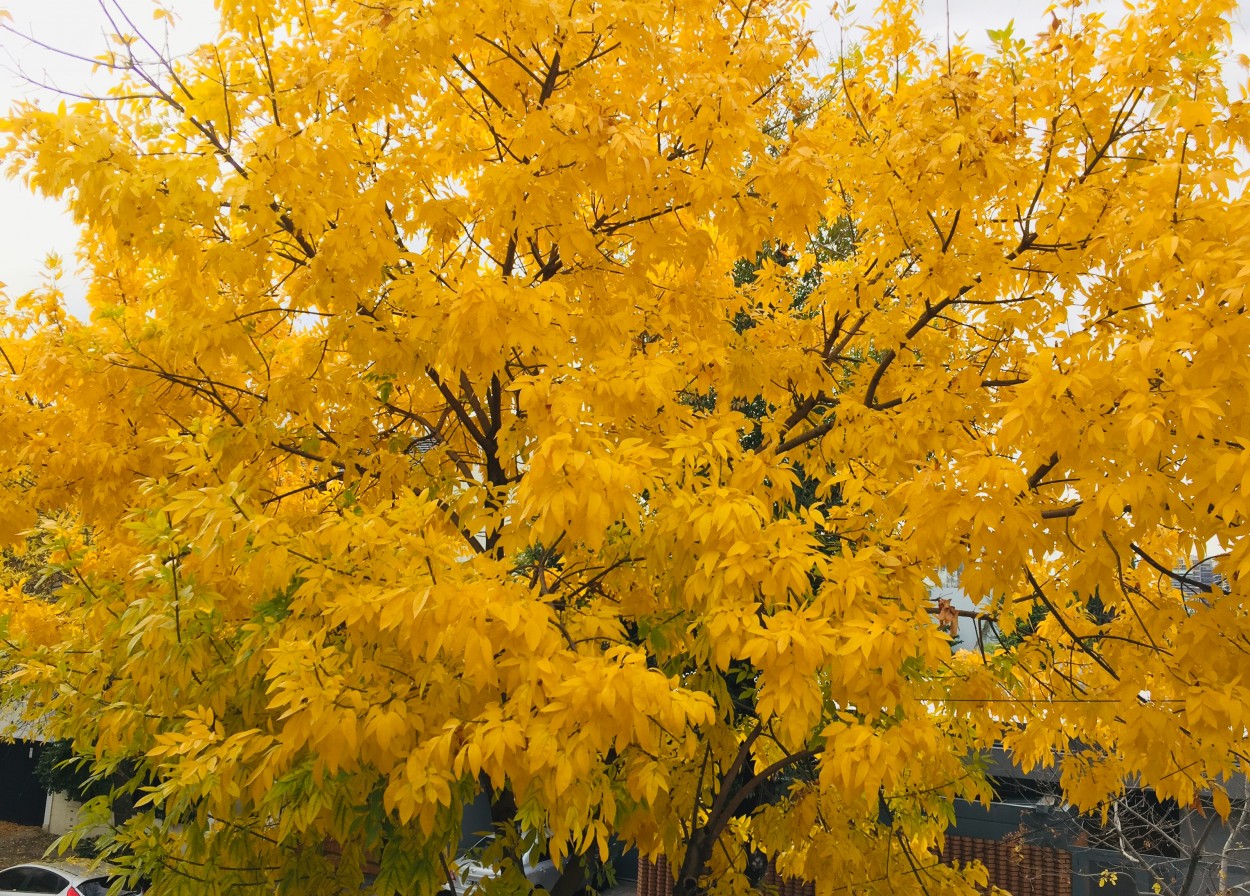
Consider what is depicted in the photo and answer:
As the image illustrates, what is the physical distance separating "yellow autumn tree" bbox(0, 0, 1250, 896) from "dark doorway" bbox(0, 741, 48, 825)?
50.5ft

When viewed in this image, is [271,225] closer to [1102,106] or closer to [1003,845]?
[1102,106]

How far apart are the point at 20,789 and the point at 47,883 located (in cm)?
805

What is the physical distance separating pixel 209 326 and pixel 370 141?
4.60ft

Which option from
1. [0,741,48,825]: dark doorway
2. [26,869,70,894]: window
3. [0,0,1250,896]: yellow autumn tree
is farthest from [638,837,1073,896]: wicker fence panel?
[0,741,48,825]: dark doorway

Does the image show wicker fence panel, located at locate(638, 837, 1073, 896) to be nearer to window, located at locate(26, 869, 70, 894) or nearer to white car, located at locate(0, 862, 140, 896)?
white car, located at locate(0, 862, 140, 896)

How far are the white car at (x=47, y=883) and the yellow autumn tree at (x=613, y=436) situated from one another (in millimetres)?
7656

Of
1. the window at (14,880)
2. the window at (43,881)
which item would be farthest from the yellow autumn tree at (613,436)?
the window at (14,880)

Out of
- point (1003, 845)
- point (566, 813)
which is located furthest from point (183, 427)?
point (1003, 845)

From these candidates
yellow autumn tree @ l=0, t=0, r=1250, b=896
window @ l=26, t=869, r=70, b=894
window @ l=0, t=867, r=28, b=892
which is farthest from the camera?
window @ l=0, t=867, r=28, b=892

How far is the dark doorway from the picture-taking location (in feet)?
59.6

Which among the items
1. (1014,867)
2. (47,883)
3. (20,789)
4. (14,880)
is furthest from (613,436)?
(20,789)

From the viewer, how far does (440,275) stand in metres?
4.51

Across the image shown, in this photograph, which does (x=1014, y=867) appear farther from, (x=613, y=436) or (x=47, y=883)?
(x=47, y=883)

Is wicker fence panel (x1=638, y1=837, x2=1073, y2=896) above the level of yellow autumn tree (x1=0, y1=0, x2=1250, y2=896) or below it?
below
